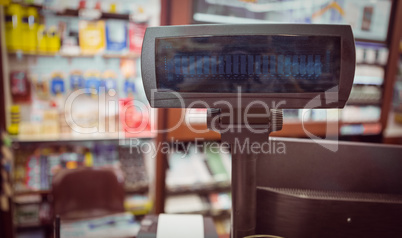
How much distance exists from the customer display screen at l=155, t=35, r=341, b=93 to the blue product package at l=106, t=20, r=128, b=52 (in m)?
2.06

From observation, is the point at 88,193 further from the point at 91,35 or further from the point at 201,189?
the point at 91,35

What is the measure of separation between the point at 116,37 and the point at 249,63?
7.14 ft

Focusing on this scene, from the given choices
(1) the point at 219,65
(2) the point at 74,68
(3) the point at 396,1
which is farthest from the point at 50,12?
(3) the point at 396,1

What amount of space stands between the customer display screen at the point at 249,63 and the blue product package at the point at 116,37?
6.75ft

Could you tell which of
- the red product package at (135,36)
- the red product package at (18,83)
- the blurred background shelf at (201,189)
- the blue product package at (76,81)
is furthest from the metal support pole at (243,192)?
the red product package at (18,83)

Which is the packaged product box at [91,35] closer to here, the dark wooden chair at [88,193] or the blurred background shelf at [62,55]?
the blurred background shelf at [62,55]

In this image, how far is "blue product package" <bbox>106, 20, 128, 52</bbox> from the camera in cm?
260

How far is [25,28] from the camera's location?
2418 millimetres

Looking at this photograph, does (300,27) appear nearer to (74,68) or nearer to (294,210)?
(294,210)

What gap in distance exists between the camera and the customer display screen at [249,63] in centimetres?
67

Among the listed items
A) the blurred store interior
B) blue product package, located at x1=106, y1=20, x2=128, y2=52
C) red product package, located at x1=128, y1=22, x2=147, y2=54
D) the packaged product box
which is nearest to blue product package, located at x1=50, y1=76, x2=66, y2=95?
the blurred store interior

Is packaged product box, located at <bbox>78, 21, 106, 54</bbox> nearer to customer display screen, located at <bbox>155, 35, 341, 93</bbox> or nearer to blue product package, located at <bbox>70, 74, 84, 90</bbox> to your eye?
blue product package, located at <bbox>70, 74, 84, 90</bbox>

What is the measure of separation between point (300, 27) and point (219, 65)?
19 cm

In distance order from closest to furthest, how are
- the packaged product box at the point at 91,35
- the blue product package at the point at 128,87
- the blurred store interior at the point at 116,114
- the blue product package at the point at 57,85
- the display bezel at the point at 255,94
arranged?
the display bezel at the point at 255,94 < the blurred store interior at the point at 116,114 < the packaged product box at the point at 91,35 < the blue product package at the point at 57,85 < the blue product package at the point at 128,87
